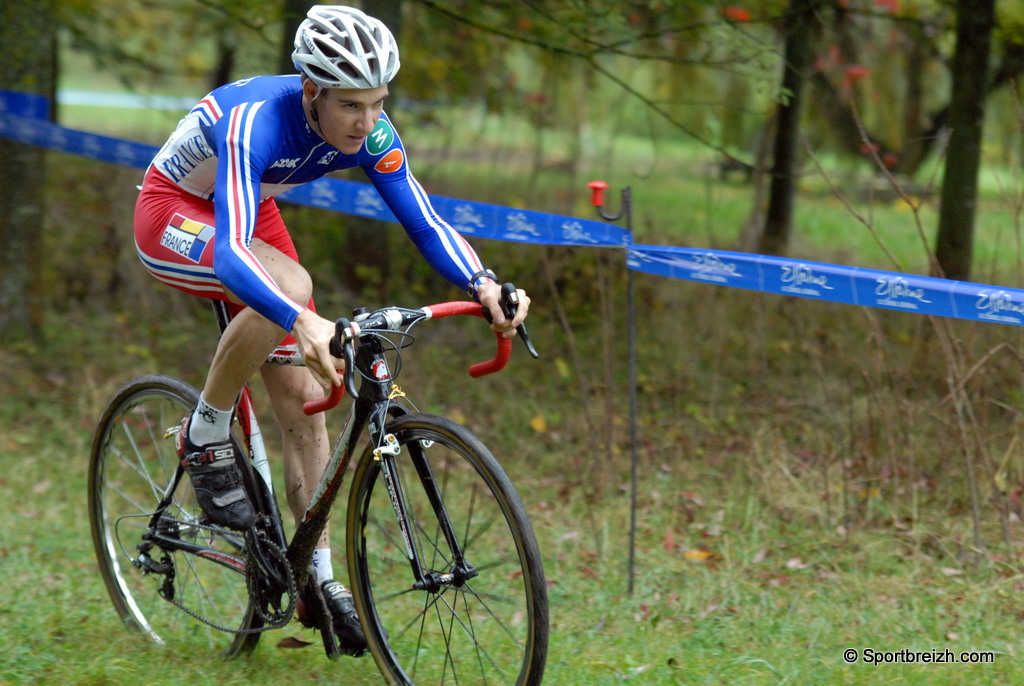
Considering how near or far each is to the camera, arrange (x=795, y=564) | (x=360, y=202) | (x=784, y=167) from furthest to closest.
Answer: (x=784, y=167), (x=360, y=202), (x=795, y=564)

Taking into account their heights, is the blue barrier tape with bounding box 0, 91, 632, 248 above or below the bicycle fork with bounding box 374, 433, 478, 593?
above

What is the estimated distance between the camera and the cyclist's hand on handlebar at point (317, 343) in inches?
101

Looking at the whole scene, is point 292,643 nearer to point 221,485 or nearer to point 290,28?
point 221,485

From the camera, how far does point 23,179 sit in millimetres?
6598

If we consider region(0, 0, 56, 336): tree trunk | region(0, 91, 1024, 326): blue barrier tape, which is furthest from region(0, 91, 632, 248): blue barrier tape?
region(0, 0, 56, 336): tree trunk

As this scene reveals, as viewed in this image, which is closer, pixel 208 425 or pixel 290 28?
pixel 208 425

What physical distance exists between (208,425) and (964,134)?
17.8ft

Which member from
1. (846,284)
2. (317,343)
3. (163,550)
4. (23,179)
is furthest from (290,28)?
(317,343)

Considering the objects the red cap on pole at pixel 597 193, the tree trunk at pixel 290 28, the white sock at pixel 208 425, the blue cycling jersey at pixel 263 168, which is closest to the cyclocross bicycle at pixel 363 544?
the white sock at pixel 208 425

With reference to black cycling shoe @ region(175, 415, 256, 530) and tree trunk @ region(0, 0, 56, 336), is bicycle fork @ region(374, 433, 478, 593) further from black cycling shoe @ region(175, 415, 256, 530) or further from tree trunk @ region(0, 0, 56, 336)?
tree trunk @ region(0, 0, 56, 336)

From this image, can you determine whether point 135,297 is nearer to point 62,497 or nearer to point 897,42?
point 62,497

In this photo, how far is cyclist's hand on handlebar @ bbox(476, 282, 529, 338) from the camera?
9.39 ft

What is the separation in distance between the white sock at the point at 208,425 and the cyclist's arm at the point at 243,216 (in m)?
0.69

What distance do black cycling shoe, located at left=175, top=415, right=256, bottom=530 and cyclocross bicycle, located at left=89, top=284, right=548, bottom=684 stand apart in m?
0.05
